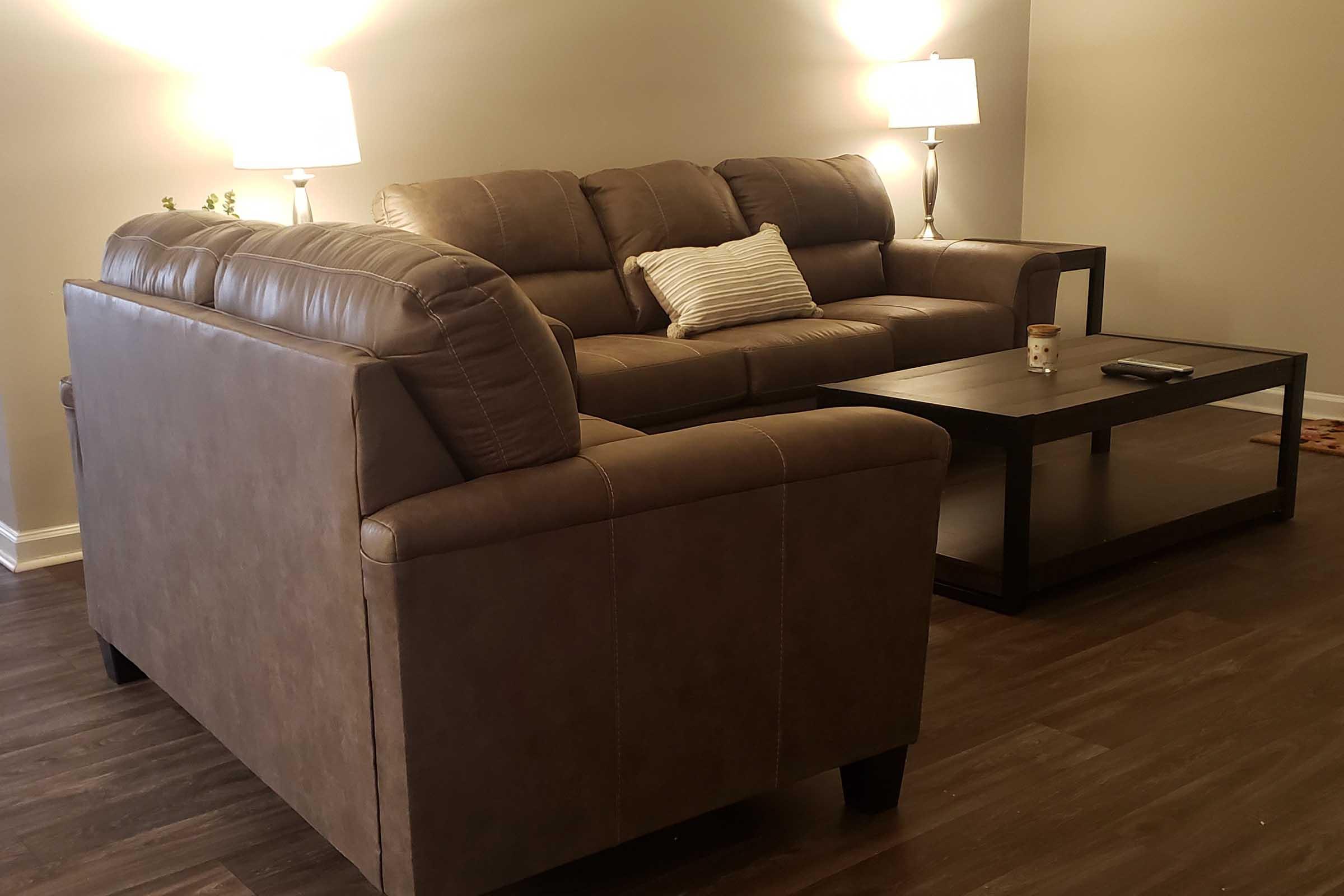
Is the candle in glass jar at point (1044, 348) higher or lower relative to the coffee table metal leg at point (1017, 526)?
higher

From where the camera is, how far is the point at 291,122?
137 inches

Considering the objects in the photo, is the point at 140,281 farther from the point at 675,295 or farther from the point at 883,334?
the point at 883,334

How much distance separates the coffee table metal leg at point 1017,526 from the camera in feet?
9.68

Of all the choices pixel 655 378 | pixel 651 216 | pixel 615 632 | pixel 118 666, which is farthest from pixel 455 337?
pixel 651 216

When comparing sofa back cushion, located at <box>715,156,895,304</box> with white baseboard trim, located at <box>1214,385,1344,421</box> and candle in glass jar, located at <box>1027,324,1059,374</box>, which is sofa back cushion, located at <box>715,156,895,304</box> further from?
white baseboard trim, located at <box>1214,385,1344,421</box>

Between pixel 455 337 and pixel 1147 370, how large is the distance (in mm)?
2259

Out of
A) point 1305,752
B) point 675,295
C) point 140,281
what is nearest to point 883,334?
point 675,295

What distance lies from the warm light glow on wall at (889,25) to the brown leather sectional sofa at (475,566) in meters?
3.55

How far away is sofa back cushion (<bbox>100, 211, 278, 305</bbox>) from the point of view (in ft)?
7.16

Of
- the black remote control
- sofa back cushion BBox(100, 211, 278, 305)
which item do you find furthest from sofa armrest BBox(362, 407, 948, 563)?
the black remote control

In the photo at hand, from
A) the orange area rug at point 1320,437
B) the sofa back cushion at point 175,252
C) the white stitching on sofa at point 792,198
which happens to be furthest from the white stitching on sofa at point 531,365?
the orange area rug at point 1320,437

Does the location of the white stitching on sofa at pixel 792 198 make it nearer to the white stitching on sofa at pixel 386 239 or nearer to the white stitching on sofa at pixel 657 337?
the white stitching on sofa at pixel 657 337

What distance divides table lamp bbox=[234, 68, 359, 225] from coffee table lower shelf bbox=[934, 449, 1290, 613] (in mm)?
1963

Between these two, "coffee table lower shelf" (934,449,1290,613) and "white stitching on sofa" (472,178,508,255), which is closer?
"coffee table lower shelf" (934,449,1290,613)
